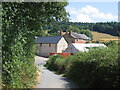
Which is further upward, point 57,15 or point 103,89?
point 57,15

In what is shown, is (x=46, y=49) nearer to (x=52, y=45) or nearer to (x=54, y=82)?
(x=52, y=45)

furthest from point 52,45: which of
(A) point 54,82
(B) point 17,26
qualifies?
(B) point 17,26

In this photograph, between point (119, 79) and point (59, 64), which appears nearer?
point (119, 79)

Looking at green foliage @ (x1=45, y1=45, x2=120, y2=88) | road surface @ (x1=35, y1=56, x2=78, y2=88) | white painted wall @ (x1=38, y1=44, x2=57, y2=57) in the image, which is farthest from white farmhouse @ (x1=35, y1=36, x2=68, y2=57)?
green foliage @ (x1=45, y1=45, x2=120, y2=88)

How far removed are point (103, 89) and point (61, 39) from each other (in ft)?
143

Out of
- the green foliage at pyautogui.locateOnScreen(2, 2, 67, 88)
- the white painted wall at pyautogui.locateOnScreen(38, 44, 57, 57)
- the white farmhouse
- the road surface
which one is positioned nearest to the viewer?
the green foliage at pyautogui.locateOnScreen(2, 2, 67, 88)

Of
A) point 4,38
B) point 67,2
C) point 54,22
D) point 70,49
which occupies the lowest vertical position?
point 70,49

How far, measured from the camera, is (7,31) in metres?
5.53

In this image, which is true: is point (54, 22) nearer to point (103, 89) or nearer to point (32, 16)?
point (32, 16)

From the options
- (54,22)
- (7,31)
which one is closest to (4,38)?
(7,31)

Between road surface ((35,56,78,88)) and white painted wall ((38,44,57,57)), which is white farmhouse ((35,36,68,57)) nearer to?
white painted wall ((38,44,57,57))

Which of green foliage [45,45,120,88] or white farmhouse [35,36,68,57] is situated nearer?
green foliage [45,45,120,88]

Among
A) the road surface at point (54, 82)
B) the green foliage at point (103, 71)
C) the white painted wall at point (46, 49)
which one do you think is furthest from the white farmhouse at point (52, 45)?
the green foliage at point (103, 71)

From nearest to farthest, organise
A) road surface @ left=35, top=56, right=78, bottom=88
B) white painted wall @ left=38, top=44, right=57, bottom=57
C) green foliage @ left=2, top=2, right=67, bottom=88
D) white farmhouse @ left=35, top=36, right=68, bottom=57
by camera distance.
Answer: green foliage @ left=2, top=2, right=67, bottom=88
road surface @ left=35, top=56, right=78, bottom=88
white farmhouse @ left=35, top=36, right=68, bottom=57
white painted wall @ left=38, top=44, right=57, bottom=57
